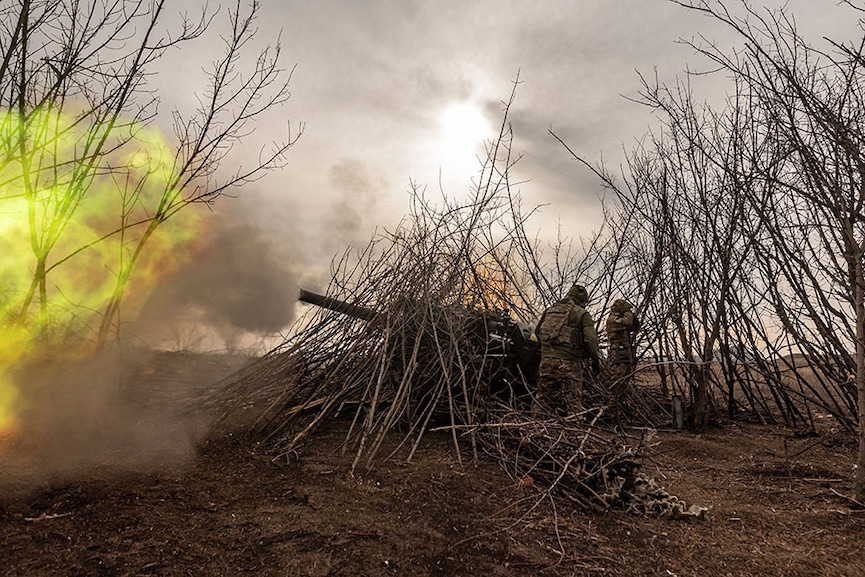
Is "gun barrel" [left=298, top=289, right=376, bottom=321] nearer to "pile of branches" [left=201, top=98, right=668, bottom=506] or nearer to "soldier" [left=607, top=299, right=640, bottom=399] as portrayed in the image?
"pile of branches" [left=201, top=98, right=668, bottom=506]

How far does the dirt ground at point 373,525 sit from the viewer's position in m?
→ 2.61

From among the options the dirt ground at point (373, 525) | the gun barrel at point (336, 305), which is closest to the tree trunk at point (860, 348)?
the dirt ground at point (373, 525)

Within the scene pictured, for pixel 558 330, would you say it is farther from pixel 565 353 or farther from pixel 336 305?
pixel 336 305

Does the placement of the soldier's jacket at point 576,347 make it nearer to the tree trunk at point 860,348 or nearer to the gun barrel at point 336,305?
the gun barrel at point 336,305

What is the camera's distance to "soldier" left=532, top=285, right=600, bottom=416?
6.26 meters

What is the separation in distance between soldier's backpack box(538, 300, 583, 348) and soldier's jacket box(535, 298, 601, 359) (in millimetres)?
39

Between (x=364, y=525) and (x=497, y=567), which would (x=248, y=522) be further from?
(x=497, y=567)

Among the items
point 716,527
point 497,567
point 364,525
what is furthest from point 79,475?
point 716,527

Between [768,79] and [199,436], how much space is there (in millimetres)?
5807

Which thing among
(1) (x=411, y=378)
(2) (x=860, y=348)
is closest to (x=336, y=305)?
(1) (x=411, y=378)

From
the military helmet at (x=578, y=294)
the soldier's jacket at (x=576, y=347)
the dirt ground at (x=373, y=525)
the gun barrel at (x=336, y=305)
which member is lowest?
the dirt ground at (x=373, y=525)

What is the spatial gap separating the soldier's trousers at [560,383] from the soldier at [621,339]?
2072 millimetres

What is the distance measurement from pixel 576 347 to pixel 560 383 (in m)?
0.50

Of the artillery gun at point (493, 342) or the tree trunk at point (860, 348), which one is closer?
the tree trunk at point (860, 348)
